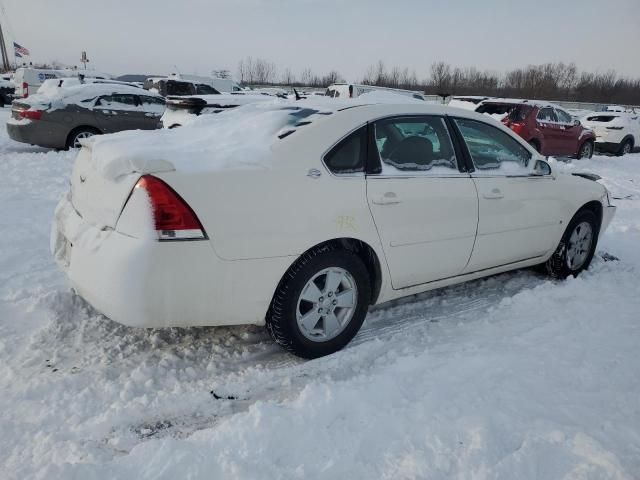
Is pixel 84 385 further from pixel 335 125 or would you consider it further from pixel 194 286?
pixel 335 125

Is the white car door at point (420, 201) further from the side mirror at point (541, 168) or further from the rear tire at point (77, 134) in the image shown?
the rear tire at point (77, 134)

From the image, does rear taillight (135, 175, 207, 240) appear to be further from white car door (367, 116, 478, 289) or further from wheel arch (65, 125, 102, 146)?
wheel arch (65, 125, 102, 146)

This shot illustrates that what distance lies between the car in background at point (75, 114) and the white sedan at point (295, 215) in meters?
7.76

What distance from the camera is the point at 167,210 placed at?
8.15 feet

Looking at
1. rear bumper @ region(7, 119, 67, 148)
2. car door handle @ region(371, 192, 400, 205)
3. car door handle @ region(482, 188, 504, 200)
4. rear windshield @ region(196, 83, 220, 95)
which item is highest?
rear windshield @ region(196, 83, 220, 95)

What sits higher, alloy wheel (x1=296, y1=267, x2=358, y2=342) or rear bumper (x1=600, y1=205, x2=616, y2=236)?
rear bumper (x1=600, y1=205, x2=616, y2=236)

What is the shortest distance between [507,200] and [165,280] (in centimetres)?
265

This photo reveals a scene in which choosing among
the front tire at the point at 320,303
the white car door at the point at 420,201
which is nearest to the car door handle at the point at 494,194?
the white car door at the point at 420,201

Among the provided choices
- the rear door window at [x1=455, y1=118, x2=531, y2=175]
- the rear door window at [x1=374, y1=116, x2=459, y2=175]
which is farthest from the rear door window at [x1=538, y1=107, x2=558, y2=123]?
the rear door window at [x1=374, y1=116, x2=459, y2=175]

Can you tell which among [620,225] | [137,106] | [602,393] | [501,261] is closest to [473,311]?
[501,261]

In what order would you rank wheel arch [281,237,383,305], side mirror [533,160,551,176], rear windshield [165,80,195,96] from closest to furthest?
wheel arch [281,237,383,305] < side mirror [533,160,551,176] < rear windshield [165,80,195,96]

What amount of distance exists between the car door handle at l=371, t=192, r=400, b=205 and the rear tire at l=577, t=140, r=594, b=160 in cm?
1357

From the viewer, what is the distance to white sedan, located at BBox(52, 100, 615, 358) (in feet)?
8.30

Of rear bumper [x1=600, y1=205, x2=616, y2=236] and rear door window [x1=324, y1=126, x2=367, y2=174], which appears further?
rear bumper [x1=600, y1=205, x2=616, y2=236]
